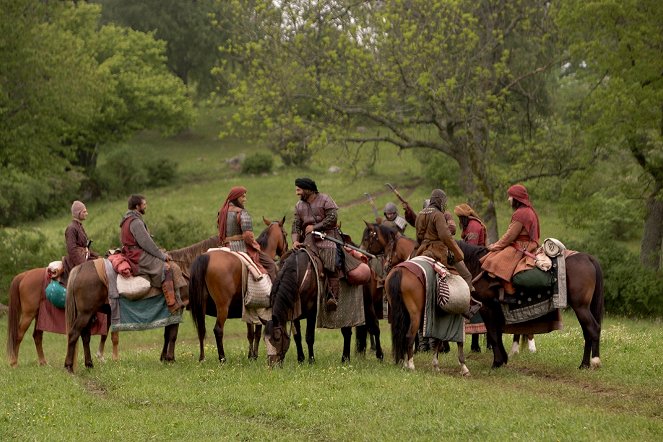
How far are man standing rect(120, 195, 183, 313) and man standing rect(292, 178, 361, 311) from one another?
7.27 feet

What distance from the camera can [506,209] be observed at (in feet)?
150

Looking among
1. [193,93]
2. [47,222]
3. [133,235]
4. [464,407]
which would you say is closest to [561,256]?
[464,407]

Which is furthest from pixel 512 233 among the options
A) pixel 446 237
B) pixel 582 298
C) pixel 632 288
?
pixel 632 288

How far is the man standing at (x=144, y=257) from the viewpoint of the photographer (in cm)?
1585

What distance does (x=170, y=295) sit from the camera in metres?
16.0

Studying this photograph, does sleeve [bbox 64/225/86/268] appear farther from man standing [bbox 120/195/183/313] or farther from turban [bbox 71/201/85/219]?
man standing [bbox 120/195/183/313]

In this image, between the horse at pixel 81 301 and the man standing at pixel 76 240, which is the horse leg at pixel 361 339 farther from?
the man standing at pixel 76 240

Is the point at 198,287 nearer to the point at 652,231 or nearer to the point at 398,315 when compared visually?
the point at 398,315

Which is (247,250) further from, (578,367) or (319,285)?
(578,367)

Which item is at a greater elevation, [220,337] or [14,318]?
[14,318]

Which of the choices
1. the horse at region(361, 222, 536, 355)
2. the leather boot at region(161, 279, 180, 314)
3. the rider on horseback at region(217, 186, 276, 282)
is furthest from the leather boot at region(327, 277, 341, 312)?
the leather boot at region(161, 279, 180, 314)

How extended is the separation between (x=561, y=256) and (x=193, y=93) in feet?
189

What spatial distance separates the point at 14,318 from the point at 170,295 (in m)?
3.25

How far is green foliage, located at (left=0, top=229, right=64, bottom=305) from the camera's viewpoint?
29.8 meters
